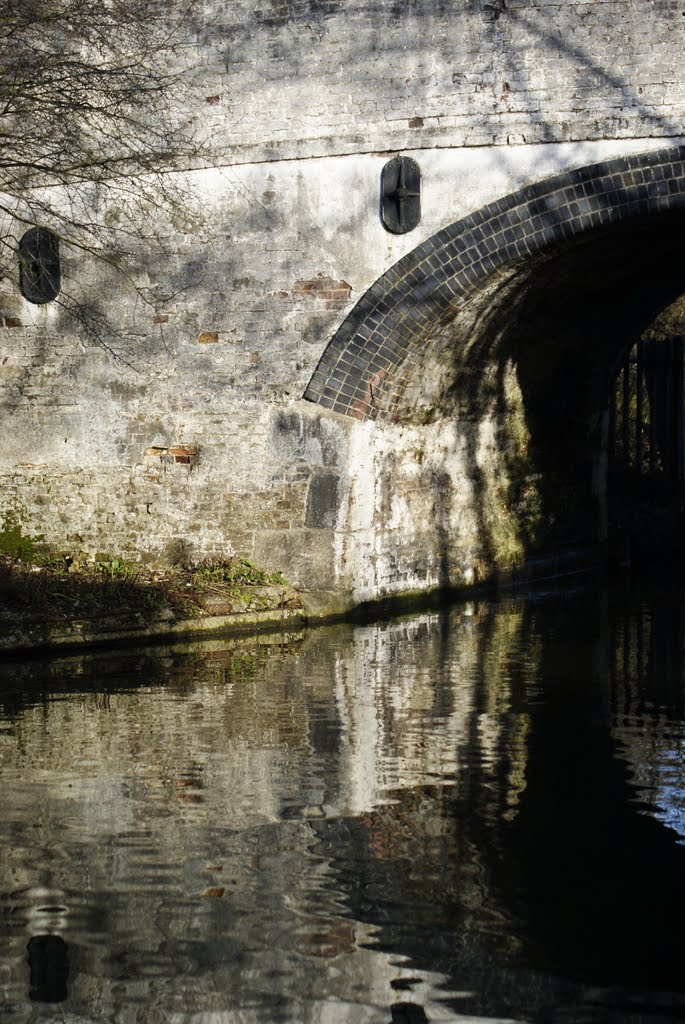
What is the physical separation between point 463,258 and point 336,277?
0.96 metres

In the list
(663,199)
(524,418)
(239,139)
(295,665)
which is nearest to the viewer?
(295,665)

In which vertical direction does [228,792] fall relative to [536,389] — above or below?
below

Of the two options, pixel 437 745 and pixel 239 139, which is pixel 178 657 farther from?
pixel 239 139

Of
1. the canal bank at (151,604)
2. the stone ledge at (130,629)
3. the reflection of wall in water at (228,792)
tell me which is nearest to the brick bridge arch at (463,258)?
the canal bank at (151,604)

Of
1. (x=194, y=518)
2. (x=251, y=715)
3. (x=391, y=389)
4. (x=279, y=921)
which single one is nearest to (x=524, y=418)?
(x=391, y=389)

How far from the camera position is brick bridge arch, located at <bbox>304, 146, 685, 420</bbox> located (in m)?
10.3

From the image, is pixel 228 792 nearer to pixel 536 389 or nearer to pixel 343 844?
pixel 343 844

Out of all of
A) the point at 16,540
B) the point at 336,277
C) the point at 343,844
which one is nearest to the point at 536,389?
the point at 336,277

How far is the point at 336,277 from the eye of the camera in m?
11.1

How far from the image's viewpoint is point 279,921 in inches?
171

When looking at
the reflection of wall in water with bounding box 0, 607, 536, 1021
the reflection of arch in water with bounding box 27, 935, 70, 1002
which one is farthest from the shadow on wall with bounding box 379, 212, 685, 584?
the reflection of arch in water with bounding box 27, 935, 70, 1002

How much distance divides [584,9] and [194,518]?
462cm

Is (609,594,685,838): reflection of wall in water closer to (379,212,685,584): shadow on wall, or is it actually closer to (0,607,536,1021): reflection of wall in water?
(0,607,536,1021): reflection of wall in water

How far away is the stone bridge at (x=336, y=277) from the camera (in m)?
10.4
